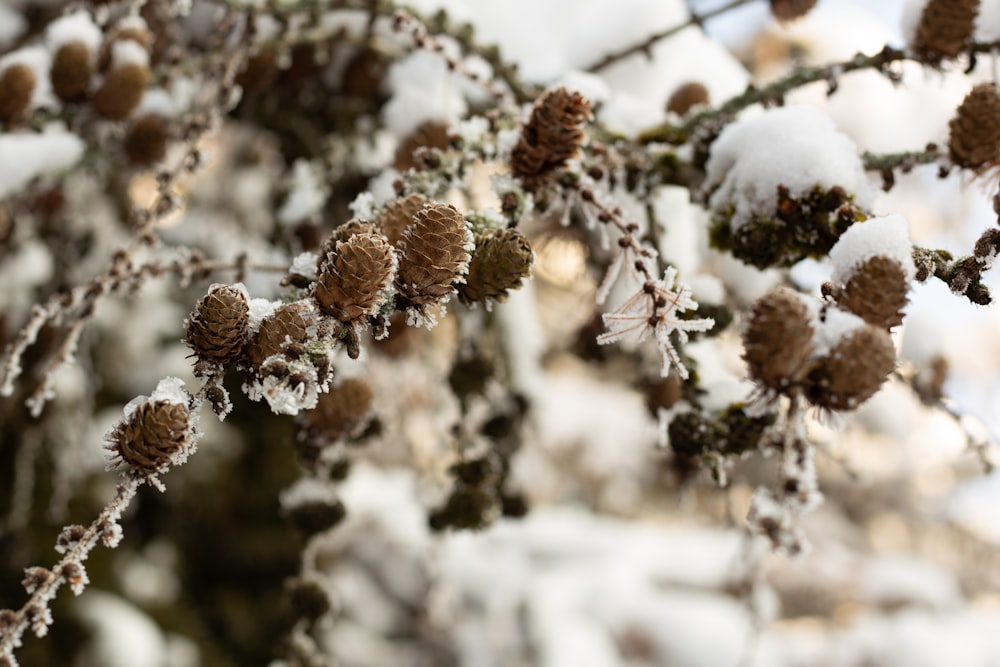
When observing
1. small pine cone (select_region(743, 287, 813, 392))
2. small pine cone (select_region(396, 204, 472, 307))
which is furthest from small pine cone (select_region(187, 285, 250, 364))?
small pine cone (select_region(743, 287, 813, 392))

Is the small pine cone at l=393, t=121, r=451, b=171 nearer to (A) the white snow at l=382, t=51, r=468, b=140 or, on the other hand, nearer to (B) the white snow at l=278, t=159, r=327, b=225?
(A) the white snow at l=382, t=51, r=468, b=140

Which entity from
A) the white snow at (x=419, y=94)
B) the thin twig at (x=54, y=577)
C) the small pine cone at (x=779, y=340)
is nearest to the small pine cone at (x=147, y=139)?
the white snow at (x=419, y=94)

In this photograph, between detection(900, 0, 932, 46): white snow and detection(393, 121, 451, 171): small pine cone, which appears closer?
detection(900, 0, 932, 46): white snow

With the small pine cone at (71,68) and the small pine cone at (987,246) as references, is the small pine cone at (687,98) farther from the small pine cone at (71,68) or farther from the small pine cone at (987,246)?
the small pine cone at (71,68)

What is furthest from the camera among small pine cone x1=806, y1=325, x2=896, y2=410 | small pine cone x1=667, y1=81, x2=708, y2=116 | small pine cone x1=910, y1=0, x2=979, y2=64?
small pine cone x1=667, y1=81, x2=708, y2=116

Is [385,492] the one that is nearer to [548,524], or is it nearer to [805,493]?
[548,524]

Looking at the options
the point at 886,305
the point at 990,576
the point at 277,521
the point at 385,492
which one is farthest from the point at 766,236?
the point at 990,576
